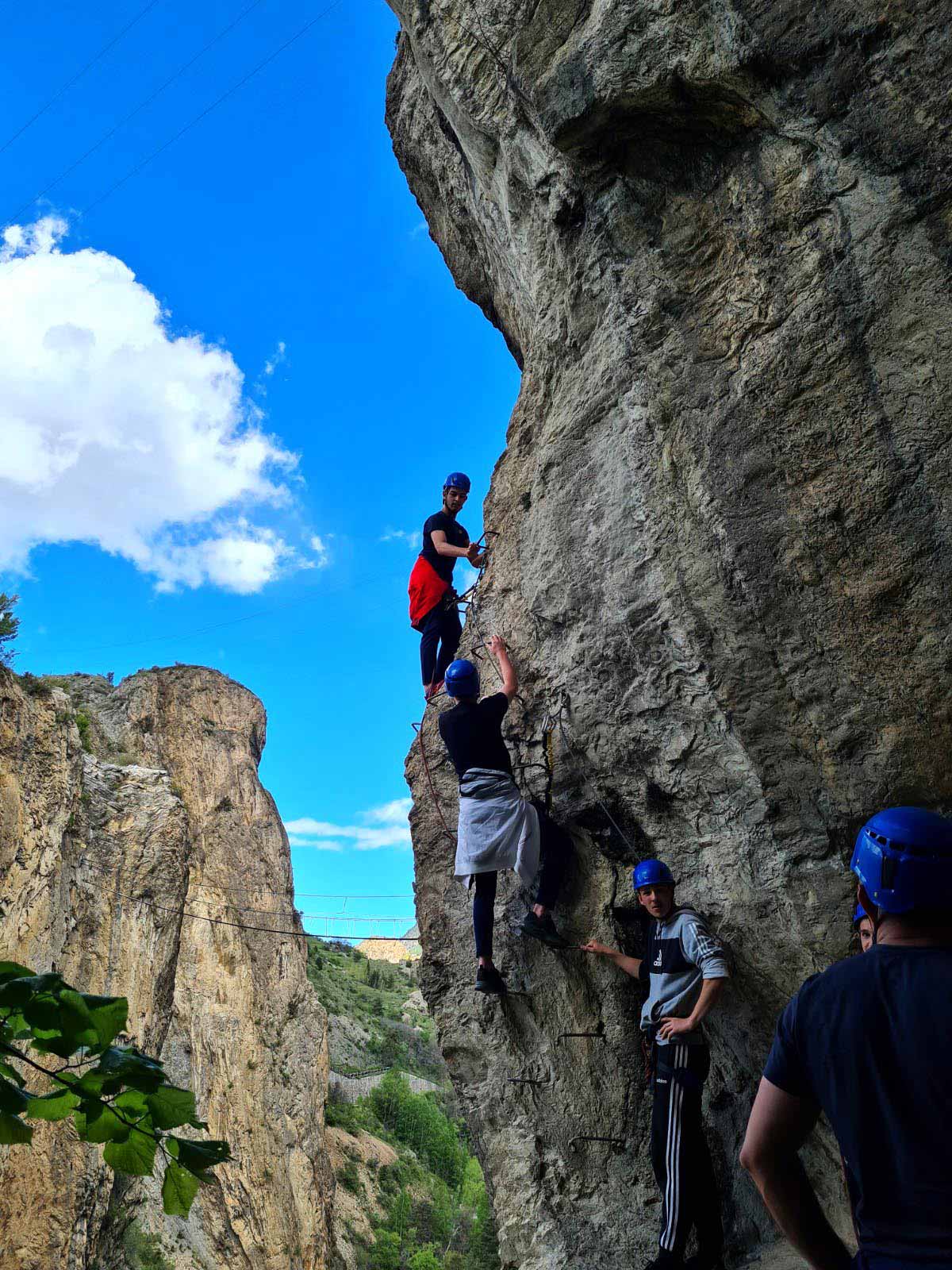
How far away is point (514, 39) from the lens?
5.78 metres

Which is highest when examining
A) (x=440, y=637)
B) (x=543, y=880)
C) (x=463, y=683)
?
(x=440, y=637)

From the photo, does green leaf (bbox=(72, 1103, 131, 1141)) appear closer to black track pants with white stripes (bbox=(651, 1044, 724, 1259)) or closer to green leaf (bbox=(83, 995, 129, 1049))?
green leaf (bbox=(83, 995, 129, 1049))

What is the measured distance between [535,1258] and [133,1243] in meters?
20.2

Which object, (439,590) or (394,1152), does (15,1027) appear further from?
(394,1152)

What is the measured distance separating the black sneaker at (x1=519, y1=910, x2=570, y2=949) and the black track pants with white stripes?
1151mm

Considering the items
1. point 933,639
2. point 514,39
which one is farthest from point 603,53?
point 933,639

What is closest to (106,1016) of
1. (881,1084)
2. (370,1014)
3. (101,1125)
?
(101,1125)

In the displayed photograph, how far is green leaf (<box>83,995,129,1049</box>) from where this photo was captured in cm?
165

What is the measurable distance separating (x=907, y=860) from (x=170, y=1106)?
5.98ft

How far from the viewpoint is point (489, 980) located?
597 centimetres

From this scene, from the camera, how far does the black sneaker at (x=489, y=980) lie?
5961 millimetres

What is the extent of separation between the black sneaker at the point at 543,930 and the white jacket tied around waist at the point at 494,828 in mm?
257

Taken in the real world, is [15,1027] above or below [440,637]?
below

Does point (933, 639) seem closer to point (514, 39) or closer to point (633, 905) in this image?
point (633, 905)
